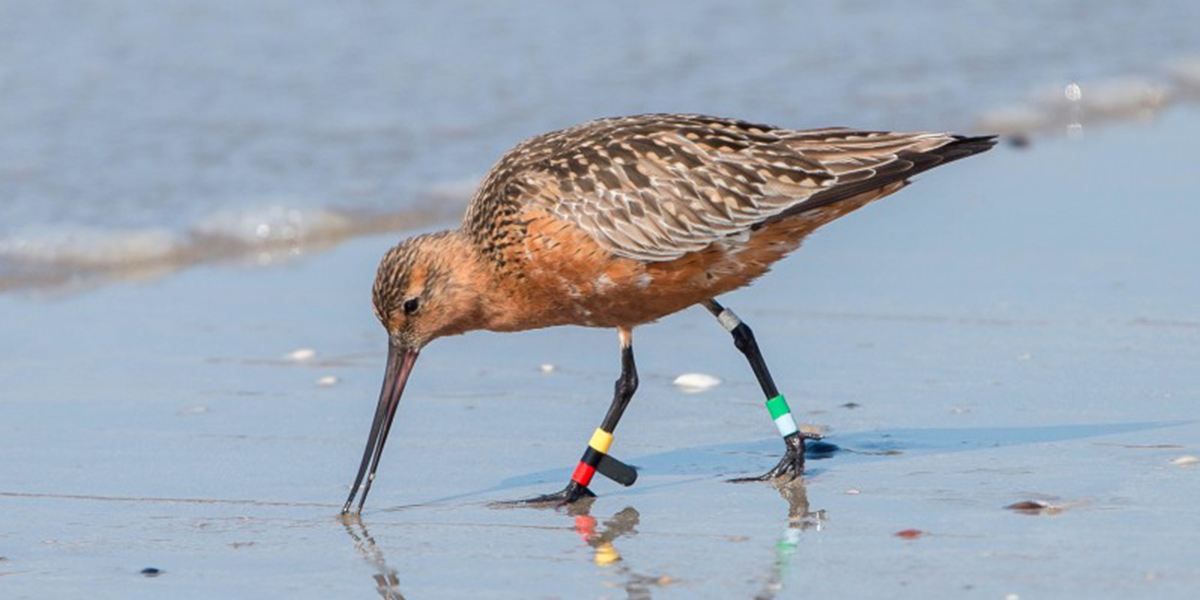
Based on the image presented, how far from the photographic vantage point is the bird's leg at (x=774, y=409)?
705 cm

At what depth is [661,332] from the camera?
9.06 meters

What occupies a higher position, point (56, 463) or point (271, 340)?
point (271, 340)

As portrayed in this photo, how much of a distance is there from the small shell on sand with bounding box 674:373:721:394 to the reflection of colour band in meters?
0.92

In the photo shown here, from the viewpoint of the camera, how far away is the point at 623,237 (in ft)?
23.6

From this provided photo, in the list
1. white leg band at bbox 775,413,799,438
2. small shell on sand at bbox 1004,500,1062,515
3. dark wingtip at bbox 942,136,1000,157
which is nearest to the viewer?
small shell on sand at bbox 1004,500,1062,515

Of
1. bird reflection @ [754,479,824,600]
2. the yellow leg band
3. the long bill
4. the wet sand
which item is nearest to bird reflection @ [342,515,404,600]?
the wet sand

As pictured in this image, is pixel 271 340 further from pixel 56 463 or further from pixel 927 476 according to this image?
pixel 927 476

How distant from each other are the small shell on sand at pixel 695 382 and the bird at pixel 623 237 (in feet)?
2.32

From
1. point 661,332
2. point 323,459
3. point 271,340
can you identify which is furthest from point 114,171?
point 323,459

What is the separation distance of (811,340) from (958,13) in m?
8.36

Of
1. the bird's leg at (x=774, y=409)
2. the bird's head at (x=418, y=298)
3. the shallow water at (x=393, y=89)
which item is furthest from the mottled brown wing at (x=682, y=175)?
the shallow water at (x=393, y=89)

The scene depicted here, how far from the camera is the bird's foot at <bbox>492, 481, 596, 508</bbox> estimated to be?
6789 mm

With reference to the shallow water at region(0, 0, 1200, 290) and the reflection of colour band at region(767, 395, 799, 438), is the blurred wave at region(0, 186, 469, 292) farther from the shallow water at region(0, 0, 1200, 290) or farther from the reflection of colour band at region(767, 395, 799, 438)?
the reflection of colour band at region(767, 395, 799, 438)

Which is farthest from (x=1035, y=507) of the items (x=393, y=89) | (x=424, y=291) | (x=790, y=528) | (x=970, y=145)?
(x=393, y=89)
